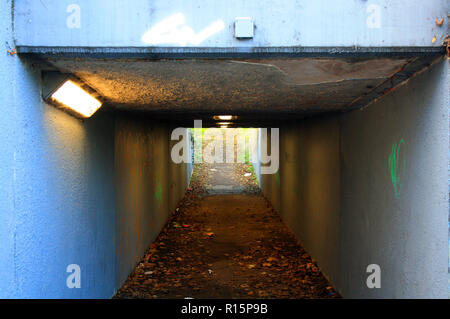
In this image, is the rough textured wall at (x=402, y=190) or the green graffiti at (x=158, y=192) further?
the green graffiti at (x=158, y=192)

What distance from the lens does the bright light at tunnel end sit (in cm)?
289

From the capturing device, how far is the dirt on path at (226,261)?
5.48m

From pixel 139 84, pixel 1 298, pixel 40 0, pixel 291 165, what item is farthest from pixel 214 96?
pixel 291 165

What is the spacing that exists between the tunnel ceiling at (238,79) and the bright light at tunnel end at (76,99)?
0.12 m

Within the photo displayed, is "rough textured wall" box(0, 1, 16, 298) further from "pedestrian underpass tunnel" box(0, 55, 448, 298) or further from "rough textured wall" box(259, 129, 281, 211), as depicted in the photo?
"rough textured wall" box(259, 129, 281, 211)

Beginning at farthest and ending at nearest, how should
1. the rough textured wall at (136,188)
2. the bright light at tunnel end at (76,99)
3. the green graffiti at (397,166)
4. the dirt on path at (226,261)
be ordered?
the dirt on path at (226,261)
the rough textured wall at (136,188)
the green graffiti at (397,166)
the bright light at tunnel end at (76,99)

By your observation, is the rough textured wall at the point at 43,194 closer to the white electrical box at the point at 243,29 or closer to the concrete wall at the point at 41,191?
the concrete wall at the point at 41,191

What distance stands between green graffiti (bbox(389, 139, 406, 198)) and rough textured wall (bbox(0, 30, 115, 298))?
10.2ft

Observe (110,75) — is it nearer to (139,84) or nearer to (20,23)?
(139,84)

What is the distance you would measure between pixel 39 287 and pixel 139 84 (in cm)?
197

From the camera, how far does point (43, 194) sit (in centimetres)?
271

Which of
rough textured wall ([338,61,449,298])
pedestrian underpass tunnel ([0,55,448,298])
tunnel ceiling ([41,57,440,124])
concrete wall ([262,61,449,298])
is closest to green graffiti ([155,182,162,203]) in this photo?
pedestrian underpass tunnel ([0,55,448,298])

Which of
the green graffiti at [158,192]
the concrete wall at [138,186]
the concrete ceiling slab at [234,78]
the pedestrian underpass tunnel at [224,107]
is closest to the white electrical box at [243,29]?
the pedestrian underpass tunnel at [224,107]

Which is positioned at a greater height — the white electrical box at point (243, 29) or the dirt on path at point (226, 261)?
the white electrical box at point (243, 29)
